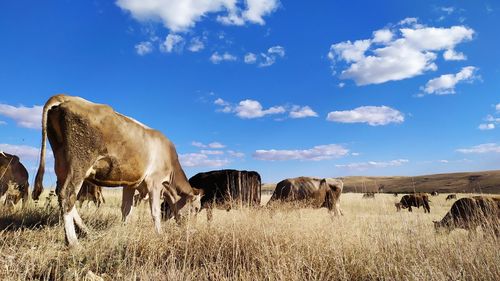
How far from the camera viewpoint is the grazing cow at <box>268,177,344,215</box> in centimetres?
1805

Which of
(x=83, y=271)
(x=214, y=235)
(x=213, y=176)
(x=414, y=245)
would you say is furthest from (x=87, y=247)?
(x=213, y=176)

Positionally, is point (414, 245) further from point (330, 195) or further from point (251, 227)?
point (330, 195)

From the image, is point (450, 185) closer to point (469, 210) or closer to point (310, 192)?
point (310, 192)

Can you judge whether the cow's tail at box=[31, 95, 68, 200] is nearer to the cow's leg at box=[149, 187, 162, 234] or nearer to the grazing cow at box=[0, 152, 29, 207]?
the cow's leg at box=[149, 187, 162, 234]

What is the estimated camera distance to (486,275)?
4.61 meters

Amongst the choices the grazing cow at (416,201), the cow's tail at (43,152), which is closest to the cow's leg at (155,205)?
the cow's tail at (43,152)

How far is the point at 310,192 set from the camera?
18.5 m

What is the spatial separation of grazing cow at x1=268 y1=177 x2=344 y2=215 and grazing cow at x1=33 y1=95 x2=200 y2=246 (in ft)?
Result: 33.7

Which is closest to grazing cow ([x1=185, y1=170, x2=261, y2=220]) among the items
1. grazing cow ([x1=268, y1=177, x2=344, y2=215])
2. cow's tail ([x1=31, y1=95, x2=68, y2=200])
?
grazing cow ([x1=268, y1=177, x2=344, y2=215])

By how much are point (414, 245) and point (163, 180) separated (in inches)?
212

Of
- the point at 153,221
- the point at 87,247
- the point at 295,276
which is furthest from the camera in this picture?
the point at 153,221

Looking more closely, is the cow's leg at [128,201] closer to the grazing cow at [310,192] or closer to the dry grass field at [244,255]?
the dry grass field at [244,255]

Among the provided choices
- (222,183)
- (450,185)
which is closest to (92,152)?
(222,183)

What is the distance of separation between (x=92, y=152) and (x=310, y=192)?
13.4 meters
